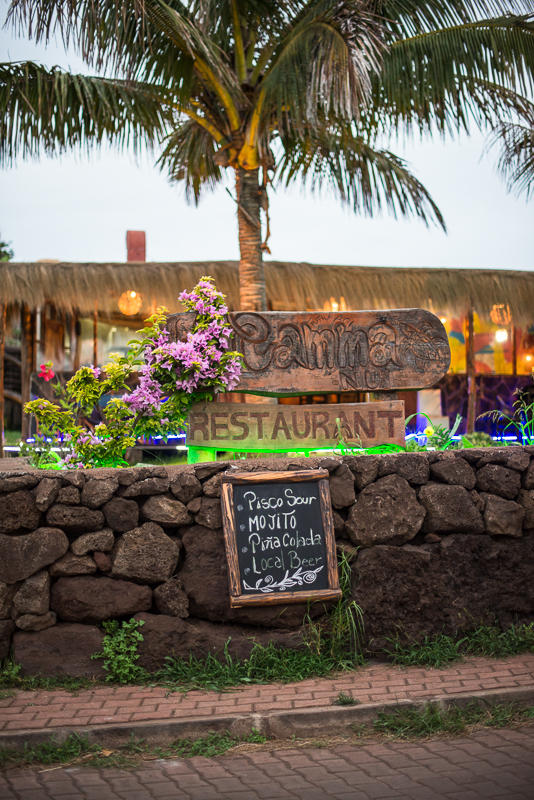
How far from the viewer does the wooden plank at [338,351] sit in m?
4.91

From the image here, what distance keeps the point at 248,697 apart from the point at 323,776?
2.26ft

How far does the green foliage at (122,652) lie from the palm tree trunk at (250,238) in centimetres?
394

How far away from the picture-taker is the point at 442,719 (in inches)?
123

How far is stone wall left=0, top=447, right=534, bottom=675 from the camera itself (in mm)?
3568

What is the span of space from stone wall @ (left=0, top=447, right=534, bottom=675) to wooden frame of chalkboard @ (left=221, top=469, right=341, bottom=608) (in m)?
0.09

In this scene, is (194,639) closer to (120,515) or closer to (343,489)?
(120,515)

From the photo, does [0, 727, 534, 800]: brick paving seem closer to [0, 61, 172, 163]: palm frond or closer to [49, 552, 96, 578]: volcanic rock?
[49, 552, 96, 578]: volcanic rock

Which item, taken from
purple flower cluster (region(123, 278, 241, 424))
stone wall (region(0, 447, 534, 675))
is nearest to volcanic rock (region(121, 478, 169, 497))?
stone wall (region(0, 447, 534, 675))

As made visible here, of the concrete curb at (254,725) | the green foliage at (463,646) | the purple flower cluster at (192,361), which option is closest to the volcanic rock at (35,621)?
the concrete curb at (254,725)

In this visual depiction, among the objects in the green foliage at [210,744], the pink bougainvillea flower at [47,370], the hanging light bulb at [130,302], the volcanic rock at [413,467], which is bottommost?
the green foliage at [210,744]

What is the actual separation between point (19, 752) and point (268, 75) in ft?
18.6

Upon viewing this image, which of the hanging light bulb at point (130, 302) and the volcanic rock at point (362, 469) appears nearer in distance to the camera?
the volcanic rock at point (362, 469)

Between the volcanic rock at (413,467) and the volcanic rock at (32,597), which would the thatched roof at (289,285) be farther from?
the volcanic rock at (32,597)

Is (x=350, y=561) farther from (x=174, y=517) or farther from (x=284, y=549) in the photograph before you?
(x=174, y=517)
